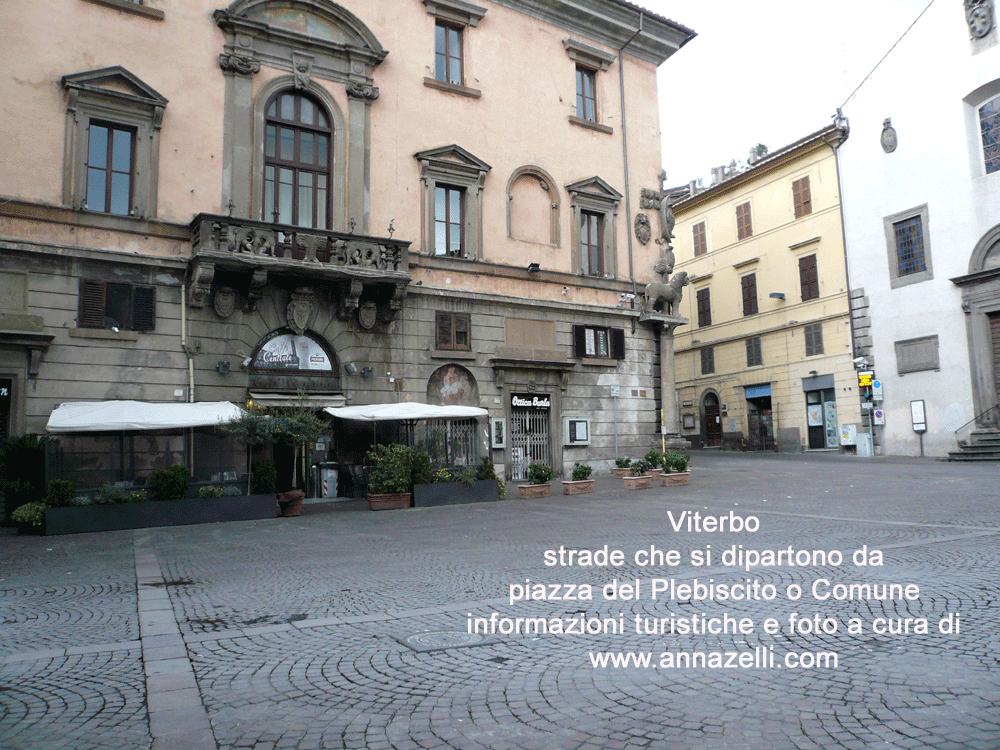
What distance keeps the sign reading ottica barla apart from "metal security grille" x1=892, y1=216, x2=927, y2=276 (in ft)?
53.8

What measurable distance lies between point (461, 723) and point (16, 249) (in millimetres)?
16676

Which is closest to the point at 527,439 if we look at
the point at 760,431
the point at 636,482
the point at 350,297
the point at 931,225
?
the point at 636,482

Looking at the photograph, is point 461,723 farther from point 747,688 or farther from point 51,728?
point 51,728

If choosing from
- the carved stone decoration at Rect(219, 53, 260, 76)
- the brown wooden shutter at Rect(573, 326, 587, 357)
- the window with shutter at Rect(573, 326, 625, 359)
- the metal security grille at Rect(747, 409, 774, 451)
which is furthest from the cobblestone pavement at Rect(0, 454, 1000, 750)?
the metal security grille at Rect(747, 409, 774, 451)

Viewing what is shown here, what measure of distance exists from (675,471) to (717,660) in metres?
15.6

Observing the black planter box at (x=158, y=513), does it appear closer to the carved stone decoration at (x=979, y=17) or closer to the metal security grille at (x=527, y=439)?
the metal security grille at (x=527, y=439)

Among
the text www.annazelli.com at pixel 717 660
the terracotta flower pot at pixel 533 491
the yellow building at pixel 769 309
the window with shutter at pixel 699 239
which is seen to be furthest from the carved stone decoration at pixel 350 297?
the window with shutter at pixel 699 239

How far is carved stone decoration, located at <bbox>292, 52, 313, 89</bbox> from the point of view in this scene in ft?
66.4

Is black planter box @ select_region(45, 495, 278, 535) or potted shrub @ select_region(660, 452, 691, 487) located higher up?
potted shrub @ select_region(660, 452, 691, 487)

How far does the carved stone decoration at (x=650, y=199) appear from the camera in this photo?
26.6 meters

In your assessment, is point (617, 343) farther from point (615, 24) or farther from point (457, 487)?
point (615, 24)

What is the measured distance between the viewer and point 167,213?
18312 millimetres

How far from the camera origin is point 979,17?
1089 inches

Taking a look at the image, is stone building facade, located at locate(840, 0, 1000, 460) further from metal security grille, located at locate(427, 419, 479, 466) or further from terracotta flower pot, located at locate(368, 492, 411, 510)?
terracotta flower pot, located at locate(368, 492, 411, 510)
